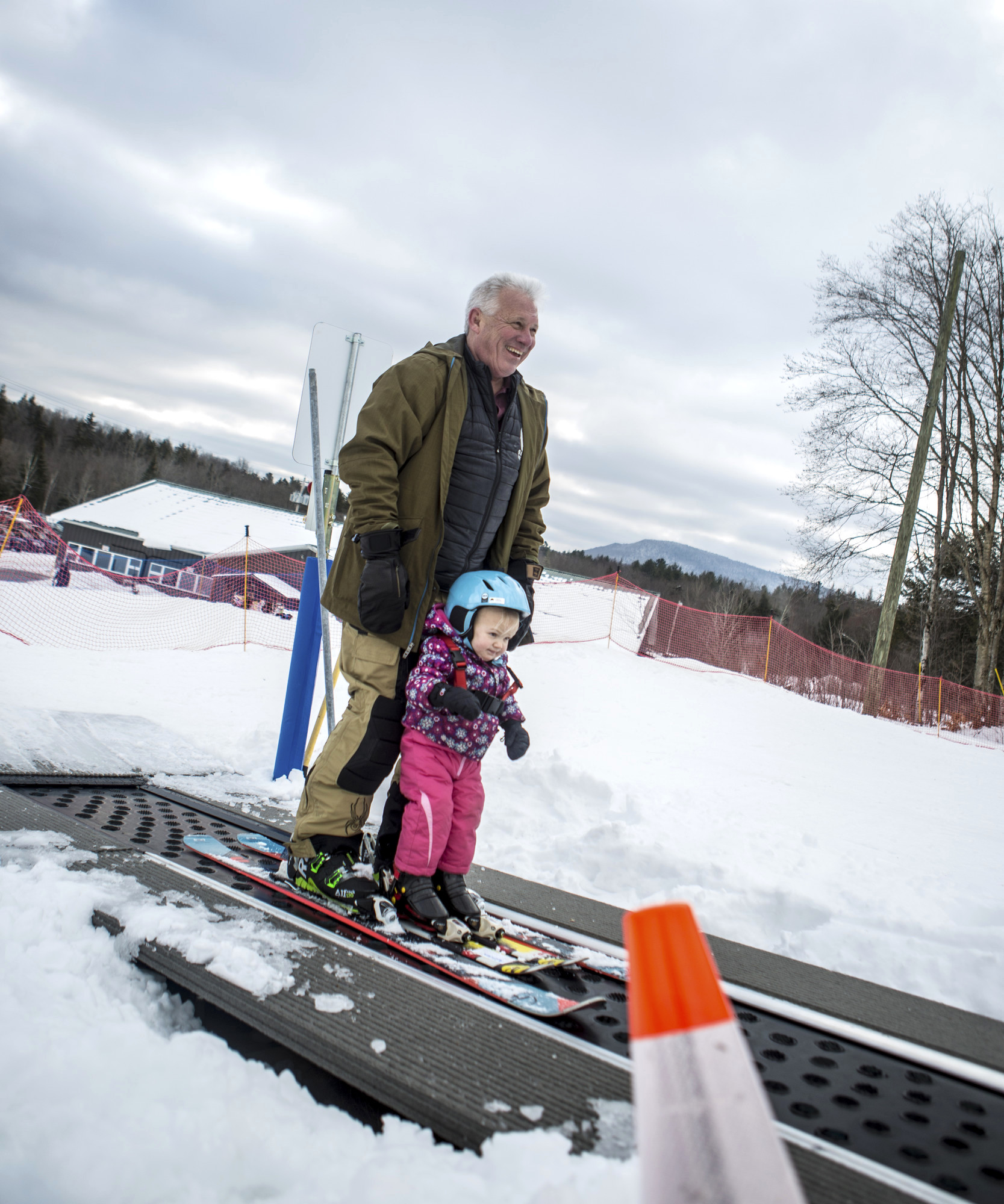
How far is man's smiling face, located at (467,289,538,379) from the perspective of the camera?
264 cm

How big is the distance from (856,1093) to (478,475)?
6.91ft

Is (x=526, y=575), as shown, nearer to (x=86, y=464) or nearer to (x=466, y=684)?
(x=466, y=684)

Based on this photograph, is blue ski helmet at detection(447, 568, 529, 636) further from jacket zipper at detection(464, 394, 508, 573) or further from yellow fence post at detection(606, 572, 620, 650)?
yellow fence post at detection(606, 572, 620, 650)

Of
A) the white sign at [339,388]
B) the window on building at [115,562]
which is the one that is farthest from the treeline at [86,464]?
the white sign at [339,388]

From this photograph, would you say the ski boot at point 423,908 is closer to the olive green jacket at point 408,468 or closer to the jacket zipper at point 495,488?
the olive green jacket at point 408,468

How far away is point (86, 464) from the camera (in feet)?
232

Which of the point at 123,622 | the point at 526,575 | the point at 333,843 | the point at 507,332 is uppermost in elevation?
the point at 507,332

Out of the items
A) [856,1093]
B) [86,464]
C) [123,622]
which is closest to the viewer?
[856,1093]

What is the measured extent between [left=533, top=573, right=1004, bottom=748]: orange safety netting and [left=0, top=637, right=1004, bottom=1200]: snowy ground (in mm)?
5270

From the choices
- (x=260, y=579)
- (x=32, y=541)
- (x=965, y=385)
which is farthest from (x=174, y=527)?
(x=965, y=385)

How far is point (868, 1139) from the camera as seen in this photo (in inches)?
56.1

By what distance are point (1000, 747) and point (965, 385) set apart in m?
8.78

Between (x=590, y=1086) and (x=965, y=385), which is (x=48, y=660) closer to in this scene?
(x=590, y=1086)

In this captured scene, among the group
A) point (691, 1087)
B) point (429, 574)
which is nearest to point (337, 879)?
point (429, 574)
